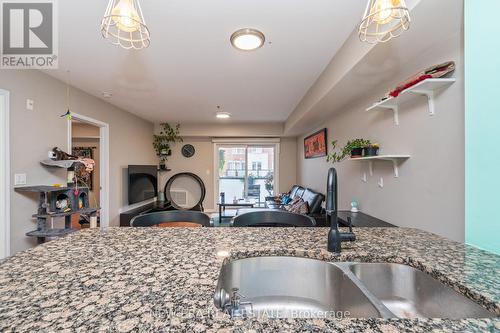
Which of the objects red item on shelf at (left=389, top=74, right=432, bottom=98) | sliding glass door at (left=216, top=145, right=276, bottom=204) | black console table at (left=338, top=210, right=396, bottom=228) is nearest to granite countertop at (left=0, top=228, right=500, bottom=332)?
black console table at (left=338, top=210, right=396, bottom=228)

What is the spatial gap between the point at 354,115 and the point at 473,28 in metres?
2.03

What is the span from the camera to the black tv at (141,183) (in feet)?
15.0

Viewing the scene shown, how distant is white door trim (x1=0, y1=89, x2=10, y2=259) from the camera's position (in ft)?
7.38

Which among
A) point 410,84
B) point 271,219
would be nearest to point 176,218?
point 271,219

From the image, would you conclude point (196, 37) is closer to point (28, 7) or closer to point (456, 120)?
point (28, 7)

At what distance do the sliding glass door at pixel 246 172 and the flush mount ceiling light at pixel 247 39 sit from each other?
14.1 feet

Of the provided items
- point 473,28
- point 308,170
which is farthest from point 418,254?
point 308,170

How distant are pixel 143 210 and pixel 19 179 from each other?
258 centimetres

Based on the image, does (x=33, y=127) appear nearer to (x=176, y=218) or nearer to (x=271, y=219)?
(x=176, y=218)

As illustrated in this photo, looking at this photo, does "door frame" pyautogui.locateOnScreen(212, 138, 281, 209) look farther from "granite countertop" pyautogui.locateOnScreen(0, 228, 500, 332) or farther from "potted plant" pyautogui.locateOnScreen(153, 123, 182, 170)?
"granite countertop" pyautogui.locateOnScreen(0, 228, 500, 332)

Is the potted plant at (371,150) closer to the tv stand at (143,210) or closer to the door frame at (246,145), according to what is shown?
the door frame at (246,145)

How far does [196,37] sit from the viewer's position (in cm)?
199

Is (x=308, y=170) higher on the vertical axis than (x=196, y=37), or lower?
lower

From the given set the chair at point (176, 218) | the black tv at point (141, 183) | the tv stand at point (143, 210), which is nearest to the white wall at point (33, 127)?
the black tv at point (141, 183)
